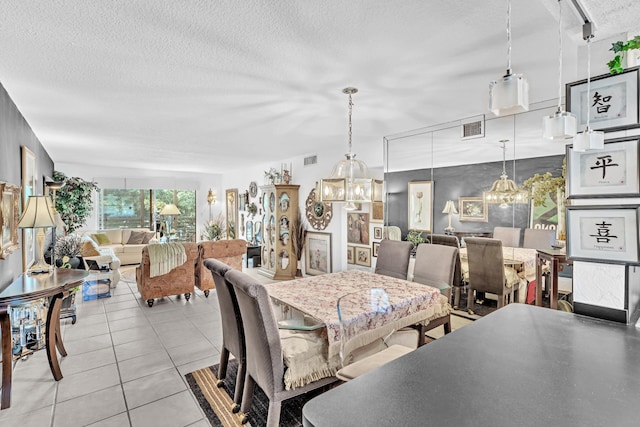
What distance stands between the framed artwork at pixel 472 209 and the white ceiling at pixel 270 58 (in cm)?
96

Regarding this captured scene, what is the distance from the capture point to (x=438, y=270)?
318 centimetres

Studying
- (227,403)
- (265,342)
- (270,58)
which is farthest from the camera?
(227,403)

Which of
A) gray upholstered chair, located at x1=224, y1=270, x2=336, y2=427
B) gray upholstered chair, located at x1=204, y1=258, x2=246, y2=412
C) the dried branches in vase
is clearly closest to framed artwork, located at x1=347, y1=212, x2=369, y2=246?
the dried branches in vase

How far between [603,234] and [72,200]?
8.64 m

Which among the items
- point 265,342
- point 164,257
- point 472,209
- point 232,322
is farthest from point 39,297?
point 472,209

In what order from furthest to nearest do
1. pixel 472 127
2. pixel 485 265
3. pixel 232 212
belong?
pixel 232 212
pixel 472 127
pixel 485 265

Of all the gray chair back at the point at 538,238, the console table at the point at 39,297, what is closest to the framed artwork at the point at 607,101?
the gray chair back at the point at 538,238

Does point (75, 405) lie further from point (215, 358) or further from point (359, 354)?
point (359, 354)

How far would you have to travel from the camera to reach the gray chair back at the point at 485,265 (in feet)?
11.1

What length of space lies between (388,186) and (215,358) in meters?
3.12

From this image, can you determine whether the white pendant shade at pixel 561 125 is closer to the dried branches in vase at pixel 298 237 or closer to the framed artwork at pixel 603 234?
the framed artwork at pixel 603 234

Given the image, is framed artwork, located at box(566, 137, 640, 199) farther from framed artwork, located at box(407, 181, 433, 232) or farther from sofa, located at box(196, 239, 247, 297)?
sofa, located at box(196, 239, 247, 297)

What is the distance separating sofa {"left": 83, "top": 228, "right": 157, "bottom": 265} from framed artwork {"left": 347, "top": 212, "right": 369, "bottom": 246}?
5.00 metres

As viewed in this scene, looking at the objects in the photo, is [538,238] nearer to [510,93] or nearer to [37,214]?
[510,93]
